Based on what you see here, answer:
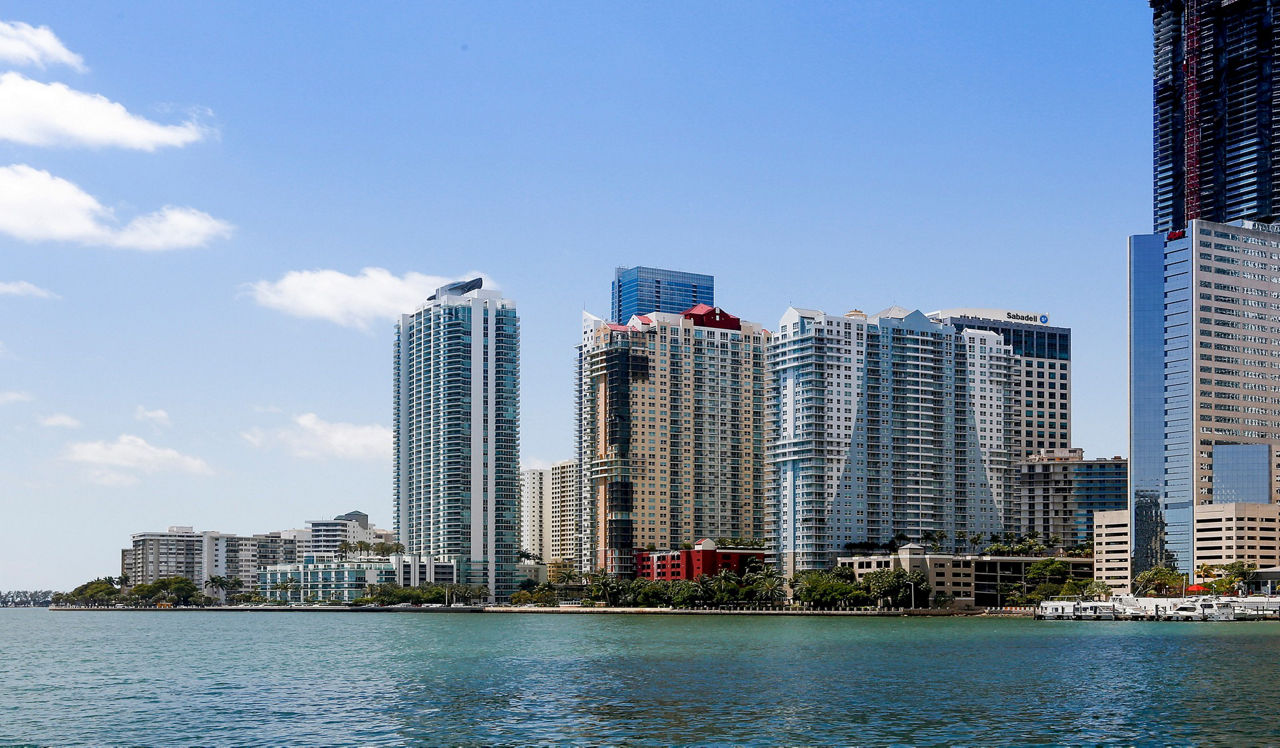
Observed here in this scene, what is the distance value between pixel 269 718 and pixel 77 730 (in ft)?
33.0

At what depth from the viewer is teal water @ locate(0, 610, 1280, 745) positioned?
74.2 m

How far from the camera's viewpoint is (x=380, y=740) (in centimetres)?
7188

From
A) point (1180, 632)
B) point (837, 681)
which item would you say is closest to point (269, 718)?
point (837, 681)

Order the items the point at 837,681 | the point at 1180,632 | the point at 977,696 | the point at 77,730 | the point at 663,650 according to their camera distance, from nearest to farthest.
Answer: the point at 77,730 → the point at 977,696 → the point at 837,681 → the point at 663,650 → the point at 1180,632

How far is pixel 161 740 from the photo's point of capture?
72750 mm

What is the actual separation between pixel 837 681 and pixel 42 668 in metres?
72.1

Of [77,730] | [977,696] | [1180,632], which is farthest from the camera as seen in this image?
[1180,632]

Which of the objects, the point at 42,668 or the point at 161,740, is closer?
the point at 161,740

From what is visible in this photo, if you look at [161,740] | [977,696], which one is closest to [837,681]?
[977,696]

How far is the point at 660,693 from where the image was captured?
9350 centimetres

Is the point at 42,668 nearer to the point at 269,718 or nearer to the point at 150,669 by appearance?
the point at 150,669

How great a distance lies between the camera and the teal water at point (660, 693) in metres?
74.2

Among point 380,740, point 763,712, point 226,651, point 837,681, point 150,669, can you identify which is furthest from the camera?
point 226,651

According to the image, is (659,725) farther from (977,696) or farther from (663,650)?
(663,650)
